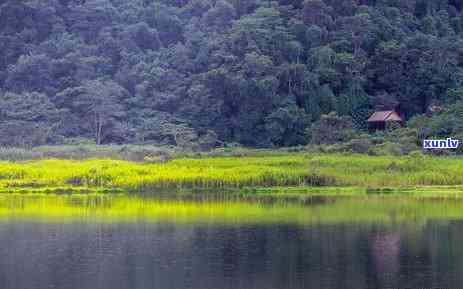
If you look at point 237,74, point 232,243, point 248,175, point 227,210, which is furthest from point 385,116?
point 232,243

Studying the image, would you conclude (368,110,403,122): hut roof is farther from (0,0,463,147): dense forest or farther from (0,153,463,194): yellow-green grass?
(0,153,463,194): yellow-green grass

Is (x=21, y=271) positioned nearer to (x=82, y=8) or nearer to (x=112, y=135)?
(x=112, y=135)

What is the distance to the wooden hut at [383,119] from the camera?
65875mm

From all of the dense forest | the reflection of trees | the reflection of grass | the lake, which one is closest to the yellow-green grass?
the reflection of grass

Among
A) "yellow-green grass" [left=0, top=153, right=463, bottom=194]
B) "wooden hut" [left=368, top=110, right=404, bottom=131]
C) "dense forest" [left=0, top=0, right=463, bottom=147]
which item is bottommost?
"yellow-green grass" [left=0, top=153, right=463, bottom=194]

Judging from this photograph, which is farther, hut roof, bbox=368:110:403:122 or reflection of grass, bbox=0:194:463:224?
hut roof, bbox=368:110:403:122

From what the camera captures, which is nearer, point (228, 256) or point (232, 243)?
point (228, 256)

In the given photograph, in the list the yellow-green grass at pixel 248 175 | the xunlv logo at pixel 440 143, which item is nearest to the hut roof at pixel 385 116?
the xunlv logo at pixel 440 143

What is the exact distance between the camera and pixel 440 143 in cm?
5847

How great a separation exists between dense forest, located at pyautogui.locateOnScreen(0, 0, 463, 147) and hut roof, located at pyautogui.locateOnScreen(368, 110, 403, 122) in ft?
4.22

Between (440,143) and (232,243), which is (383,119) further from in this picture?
(232,243)

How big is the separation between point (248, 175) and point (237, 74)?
19.6 meters

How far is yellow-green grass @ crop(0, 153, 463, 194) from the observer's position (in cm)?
4959

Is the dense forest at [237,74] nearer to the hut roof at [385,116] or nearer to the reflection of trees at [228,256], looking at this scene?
the hut roof at [385,116]
